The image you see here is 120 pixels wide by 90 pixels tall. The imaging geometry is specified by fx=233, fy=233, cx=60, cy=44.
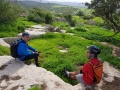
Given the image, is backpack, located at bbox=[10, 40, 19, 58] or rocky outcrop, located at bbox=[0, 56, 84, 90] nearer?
rocky outcrop, located at bbox=[0, 56, 84, 90]

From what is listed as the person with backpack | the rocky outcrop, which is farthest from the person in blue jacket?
the person with backpack

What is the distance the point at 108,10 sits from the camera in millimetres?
22328

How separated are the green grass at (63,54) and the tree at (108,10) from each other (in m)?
4.50

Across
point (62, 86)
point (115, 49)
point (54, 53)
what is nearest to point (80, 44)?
point (115, 49)

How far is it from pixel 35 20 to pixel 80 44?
583 inches

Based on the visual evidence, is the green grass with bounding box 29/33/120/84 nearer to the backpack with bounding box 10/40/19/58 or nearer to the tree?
the backpack with bounding box 10/40/19/58

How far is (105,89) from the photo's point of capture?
36.6 feet

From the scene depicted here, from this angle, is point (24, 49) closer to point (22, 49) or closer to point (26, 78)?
point (22, 49)

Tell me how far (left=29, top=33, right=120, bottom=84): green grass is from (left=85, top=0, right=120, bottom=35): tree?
4.50m

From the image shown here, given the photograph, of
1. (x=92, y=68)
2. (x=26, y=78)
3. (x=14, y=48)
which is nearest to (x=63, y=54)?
(x=14, y=48)

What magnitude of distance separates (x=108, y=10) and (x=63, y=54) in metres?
9.17

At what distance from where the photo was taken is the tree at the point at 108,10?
2183 cm

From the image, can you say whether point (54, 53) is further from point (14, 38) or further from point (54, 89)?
point (54, 89)

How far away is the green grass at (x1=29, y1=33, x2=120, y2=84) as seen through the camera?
39.7 feet
